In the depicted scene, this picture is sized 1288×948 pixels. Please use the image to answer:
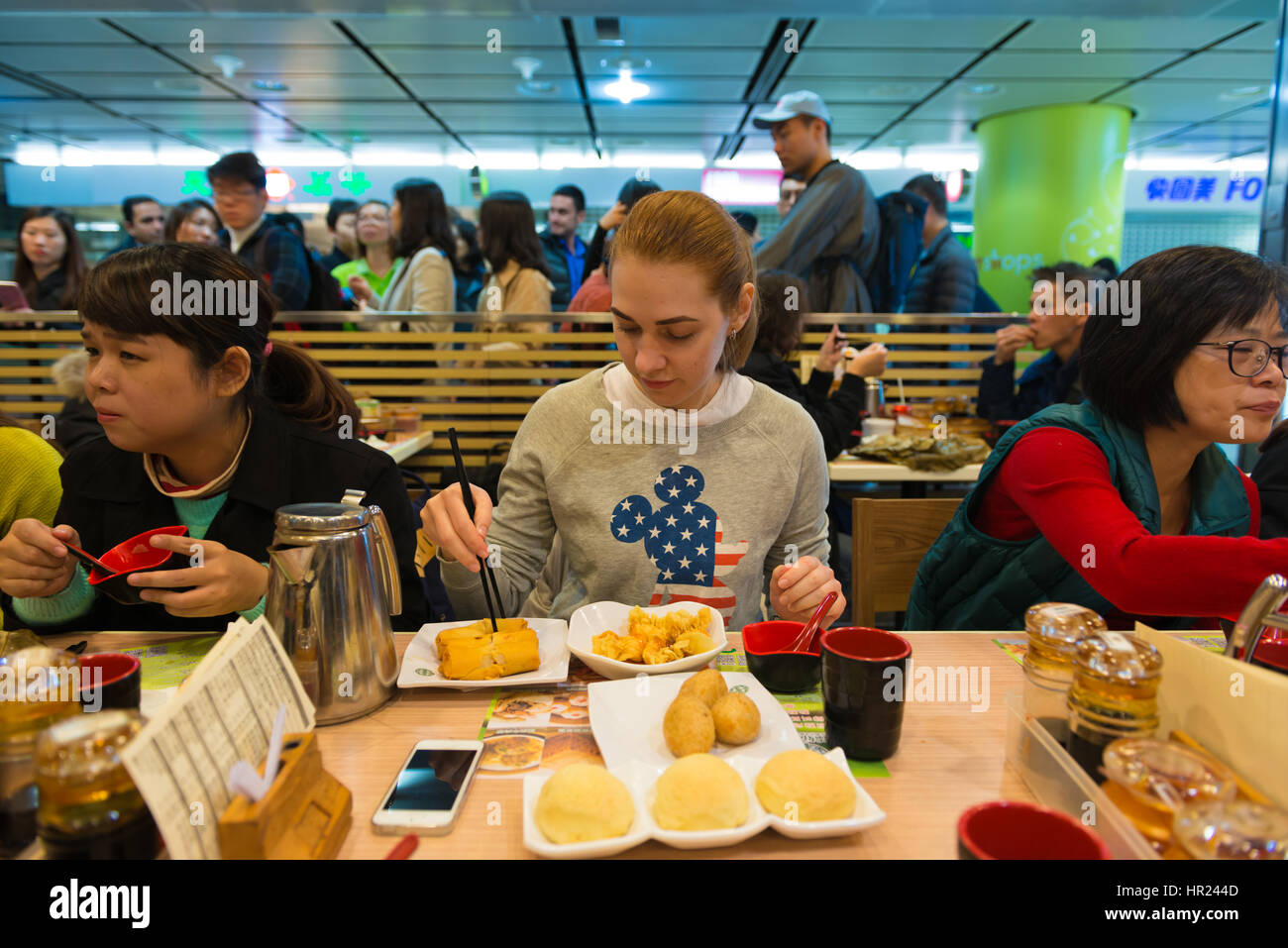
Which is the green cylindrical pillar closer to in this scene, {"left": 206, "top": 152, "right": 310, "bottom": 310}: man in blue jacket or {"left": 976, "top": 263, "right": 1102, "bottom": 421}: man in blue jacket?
{"left": 976, "top": 263, "right": 1102, "bottom": 421}: man in blue jacket

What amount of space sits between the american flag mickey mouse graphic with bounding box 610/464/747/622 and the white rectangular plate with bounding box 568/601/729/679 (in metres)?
0.24

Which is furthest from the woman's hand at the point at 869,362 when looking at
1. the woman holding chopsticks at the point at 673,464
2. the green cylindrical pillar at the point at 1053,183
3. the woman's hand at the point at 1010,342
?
the green cylindrical pillar at the point at 1053,183

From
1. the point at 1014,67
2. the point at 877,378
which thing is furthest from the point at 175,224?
the point at 1014,67

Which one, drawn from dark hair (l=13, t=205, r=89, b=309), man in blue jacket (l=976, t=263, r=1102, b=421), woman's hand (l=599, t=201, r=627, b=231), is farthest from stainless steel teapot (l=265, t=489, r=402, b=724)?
dark hair (l=13, t=205, r=89, b=309)

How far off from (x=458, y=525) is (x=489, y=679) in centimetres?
26

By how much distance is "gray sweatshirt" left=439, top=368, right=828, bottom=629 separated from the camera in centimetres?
158

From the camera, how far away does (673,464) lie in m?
1.62

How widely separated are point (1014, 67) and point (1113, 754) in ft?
23.8

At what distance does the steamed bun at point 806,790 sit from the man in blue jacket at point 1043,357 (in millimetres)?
3239

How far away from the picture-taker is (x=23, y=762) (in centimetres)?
74

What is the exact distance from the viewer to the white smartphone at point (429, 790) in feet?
2.65

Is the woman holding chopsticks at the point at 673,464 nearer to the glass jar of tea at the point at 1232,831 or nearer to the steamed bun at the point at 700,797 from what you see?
the steamed bun at the point at 700,797

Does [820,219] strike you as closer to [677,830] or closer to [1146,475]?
[1146,475]
